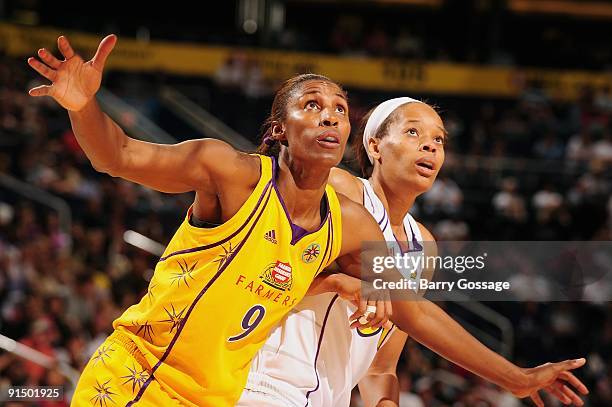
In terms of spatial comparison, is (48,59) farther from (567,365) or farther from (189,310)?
(567,365)

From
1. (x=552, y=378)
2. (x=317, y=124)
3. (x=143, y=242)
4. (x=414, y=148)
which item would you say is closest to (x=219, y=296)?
(x=317, y=124)

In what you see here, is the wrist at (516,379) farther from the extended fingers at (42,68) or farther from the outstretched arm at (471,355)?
the extended fingers at (42,68)

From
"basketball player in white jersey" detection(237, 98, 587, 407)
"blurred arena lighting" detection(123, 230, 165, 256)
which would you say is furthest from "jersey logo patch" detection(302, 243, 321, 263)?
"blurred arena lighting" detection(123, 230, 165, 256)

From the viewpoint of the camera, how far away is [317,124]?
11.9 ft

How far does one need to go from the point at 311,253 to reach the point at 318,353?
595 millimetres

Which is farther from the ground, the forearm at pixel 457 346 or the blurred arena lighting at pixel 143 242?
the blurred arena lighting at pixel 143 242

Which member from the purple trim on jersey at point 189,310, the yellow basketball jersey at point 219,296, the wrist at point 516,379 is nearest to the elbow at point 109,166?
the yellow basketball jersey at point 219,296

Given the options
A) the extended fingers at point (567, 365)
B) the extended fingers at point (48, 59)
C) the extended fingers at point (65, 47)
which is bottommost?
the extended fingers at point (567, 365)

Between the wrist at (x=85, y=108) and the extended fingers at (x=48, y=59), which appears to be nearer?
the extended fingers at (x=48, y=59)

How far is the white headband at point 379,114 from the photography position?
446 centimetres

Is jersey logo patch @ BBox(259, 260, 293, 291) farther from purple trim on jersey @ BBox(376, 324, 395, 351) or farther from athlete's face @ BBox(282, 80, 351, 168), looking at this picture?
purple trim on jersey @ BBox(376, 324, 395, 351)

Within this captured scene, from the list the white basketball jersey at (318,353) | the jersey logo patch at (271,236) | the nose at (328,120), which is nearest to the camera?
the jersey logo patch at (271,236)

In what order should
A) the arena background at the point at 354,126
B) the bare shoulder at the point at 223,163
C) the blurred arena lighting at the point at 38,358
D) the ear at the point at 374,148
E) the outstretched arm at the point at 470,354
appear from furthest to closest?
the arena background at the point at 354,126, the blurred arena lighting at the point at 38,358, the ear at the point at 374,148, the outstretched arm at the point at 470,354, the bare shoulder at the point at 223,163

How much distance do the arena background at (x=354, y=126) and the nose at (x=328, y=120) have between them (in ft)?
8.38
